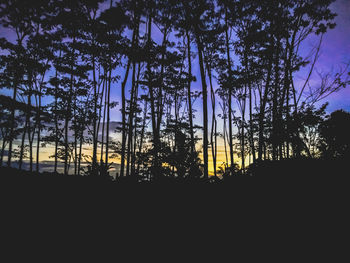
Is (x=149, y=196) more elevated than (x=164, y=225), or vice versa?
(x=149, y=196)

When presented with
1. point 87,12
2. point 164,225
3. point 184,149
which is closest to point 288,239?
point 164,225

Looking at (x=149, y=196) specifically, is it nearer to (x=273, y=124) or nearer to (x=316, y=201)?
(x=316, y=201)

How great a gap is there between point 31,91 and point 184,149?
16745 millimetres

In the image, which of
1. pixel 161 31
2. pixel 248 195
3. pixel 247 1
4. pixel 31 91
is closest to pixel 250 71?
pixel 247 1

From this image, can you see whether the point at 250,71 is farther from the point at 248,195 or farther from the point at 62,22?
the point at 62,22

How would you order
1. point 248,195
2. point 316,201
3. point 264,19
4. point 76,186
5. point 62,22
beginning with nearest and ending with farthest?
point 316,201 → point 248,195 → point 76,186 → point 264,19 → point 62,22

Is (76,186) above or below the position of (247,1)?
below

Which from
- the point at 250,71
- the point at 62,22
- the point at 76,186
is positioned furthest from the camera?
the point at 250,71

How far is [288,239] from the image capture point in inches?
109

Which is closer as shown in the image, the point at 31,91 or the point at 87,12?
the point at 87,12

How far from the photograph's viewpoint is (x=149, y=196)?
4363mm

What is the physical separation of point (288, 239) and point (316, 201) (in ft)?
5.03

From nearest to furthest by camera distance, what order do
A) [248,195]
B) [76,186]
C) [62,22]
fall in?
[248,195]
[76,186]
[62,22]

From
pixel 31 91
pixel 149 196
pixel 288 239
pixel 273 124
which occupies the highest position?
pixel 31 91
